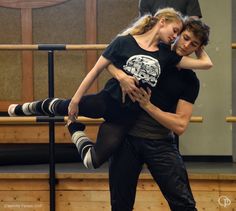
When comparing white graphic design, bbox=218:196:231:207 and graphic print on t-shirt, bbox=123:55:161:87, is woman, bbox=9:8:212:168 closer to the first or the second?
graphic print on t-shirt, bbox=123:55:161:87

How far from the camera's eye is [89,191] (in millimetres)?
3197

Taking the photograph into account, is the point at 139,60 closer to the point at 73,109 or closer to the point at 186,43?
the point at 186,43

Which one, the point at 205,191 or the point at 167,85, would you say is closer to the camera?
the point at 167,85

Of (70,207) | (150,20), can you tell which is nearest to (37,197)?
(70,207)

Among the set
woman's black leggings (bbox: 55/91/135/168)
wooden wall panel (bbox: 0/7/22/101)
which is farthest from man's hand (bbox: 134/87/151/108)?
wooden wall panel (bbox: 0/7/22/101)

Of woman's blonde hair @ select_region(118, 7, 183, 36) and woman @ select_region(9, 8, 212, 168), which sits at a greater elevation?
woman's blonde hair @ select_region(118, 7, 183, 36)

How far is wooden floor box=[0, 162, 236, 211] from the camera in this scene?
10.3 feet

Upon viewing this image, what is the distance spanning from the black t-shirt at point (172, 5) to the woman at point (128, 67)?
0.70 metres

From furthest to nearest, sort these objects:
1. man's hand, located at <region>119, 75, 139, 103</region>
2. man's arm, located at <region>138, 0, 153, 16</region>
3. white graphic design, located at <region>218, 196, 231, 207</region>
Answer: white graphic design, located at <region>218, 196, 231, 207</region>
man's arm, located at <region>138, 0, 153, 16</region>
man's hand, located at <region>119, 75, 139, 103</region>

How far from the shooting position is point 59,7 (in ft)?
13.8

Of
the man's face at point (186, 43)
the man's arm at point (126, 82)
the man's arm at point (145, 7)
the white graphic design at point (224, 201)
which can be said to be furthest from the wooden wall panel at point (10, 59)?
the man's face at point (186, 43)

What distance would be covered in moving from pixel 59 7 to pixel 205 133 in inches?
59.4

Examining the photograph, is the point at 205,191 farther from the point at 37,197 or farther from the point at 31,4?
the point at 31,4

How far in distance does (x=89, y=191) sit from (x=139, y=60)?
49.6 inches
